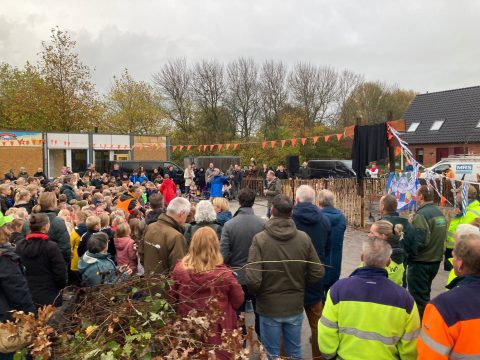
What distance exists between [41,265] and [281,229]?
258cm

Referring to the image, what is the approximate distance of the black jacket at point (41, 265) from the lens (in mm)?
4266

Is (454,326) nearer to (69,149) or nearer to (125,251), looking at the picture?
(125,251)

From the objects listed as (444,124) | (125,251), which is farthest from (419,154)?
(125,251)

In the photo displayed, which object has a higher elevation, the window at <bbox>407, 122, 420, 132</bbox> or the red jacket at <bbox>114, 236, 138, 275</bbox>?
the window at <bbox>407, 122, 420, 132</bbox>

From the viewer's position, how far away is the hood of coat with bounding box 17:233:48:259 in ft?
13.9

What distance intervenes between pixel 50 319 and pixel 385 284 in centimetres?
209

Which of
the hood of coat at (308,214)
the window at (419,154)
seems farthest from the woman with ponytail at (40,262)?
the window at (419,154)

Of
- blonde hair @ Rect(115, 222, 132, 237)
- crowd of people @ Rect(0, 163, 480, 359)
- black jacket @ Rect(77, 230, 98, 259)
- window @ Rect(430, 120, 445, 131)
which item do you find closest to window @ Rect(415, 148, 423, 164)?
window @ Rect(430, 120, 445, 131)

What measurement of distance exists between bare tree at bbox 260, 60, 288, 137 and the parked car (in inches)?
758

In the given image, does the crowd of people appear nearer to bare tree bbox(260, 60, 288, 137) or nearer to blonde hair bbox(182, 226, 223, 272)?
blonde hair bbox(182, 226, 223, 272)

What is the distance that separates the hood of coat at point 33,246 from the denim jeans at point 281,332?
240 centimetres

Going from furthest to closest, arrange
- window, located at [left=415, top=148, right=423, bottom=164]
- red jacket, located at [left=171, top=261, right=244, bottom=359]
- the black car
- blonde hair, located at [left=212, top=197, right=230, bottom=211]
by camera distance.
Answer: window, located at [left=415, top=148, right=423, bottom=164], the black car, blonde hair, located at [left=212, top=197, right=230, bottom=211], red jacket, located at [left=171, top=261, right=244, bottom=359]

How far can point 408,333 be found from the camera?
254 cm

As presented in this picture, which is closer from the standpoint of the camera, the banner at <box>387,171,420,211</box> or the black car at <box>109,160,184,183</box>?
the banner at <box>387,171,420,211</box>
